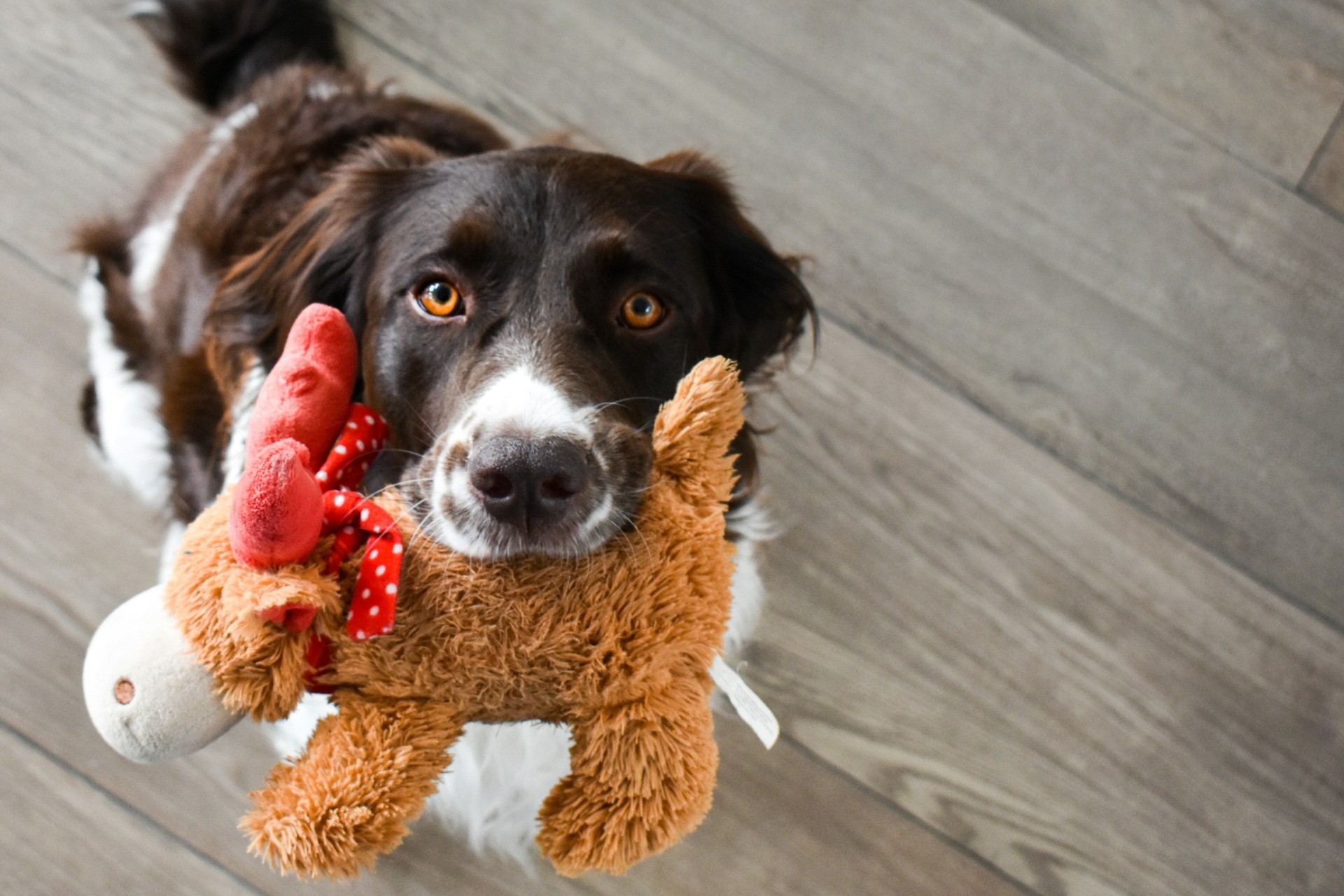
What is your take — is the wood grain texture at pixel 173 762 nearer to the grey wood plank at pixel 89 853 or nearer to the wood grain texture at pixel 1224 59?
the grey wood plank at pixel 89 853

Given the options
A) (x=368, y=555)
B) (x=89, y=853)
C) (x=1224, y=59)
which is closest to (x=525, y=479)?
(x=368, y=555)

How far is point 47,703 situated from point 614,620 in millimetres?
1444

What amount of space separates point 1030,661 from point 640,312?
3.83 ft

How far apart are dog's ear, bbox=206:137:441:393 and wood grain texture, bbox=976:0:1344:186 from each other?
1458mm

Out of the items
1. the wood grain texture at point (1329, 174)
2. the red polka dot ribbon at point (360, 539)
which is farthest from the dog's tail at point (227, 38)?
the wood grain texture at point (1329, 174)

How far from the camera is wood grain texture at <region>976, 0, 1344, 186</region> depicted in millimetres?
2221

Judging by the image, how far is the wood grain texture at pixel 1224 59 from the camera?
2221mm

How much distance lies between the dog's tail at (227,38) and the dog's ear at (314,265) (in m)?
0.55

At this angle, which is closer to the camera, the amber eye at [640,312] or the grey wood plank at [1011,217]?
the amber eye at [640,312]

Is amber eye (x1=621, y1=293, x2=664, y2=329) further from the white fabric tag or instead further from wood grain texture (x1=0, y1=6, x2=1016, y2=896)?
wood grain texture (x1=0, y1=6, x2=1016, y2=896)

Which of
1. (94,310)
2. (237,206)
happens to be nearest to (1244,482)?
(237,206)

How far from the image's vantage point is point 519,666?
3.28 ft

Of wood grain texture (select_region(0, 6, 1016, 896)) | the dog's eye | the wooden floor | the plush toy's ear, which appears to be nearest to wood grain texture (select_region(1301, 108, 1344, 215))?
the wooden floor

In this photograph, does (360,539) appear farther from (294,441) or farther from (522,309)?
(522,309)
